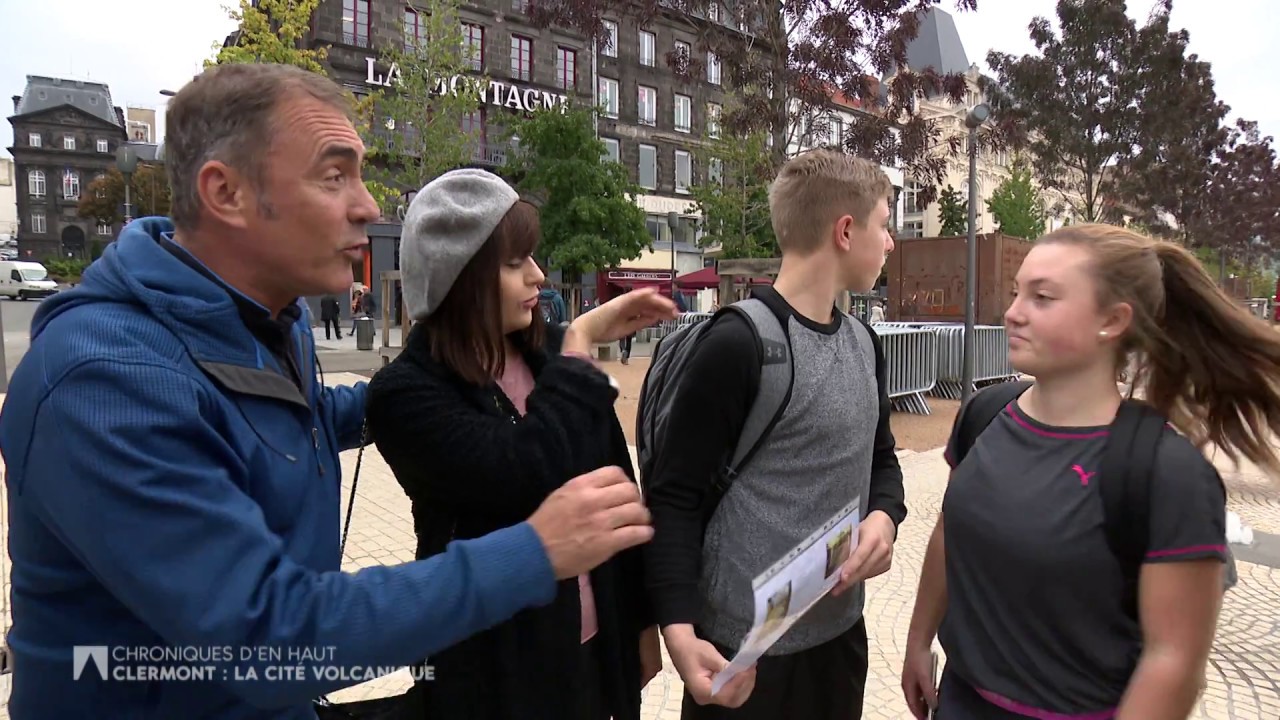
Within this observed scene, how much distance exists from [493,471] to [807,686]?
3.42 ft

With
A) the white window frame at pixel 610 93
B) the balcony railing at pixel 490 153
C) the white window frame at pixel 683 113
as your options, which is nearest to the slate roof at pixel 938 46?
the white window frame at pixel 683 113

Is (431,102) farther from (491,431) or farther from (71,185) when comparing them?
(71,185)

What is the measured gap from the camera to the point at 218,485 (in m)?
1.00

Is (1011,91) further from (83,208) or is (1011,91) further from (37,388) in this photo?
(83,208)

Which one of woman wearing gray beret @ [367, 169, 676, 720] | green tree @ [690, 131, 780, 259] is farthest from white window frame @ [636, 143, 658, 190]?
woman wearing gray beret @ [367, 169, 676, 720]

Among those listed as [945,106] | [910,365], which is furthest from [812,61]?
[945,106]

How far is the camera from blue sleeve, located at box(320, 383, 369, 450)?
6.04 feet

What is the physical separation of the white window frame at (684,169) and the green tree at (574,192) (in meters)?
15.3

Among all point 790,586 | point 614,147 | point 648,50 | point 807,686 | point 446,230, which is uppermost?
point 648,50

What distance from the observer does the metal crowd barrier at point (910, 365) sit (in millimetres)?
10258

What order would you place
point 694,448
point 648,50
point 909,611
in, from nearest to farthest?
point 694,448, point 909,611, point 648,50

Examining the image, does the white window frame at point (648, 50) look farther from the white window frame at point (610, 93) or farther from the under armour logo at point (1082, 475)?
the under armour logo at point (1082, 475)

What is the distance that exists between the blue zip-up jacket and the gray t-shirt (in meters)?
1.00

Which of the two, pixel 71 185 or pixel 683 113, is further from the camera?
pixel 71 185
